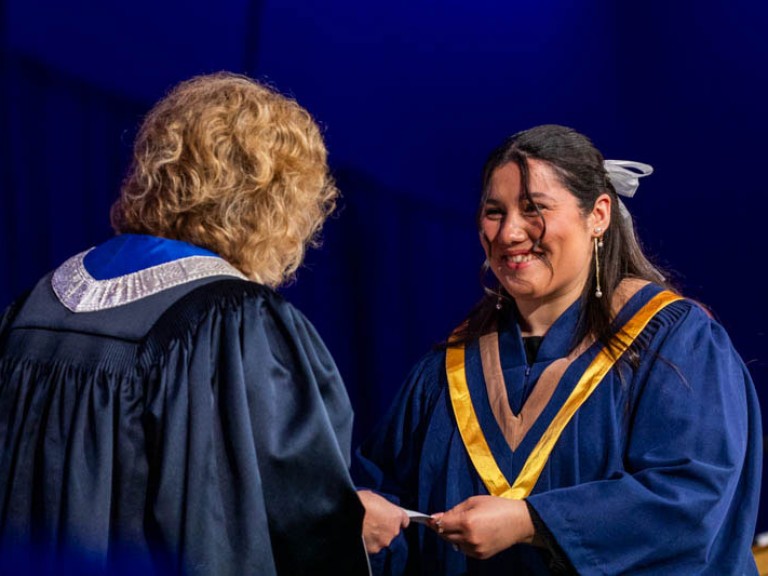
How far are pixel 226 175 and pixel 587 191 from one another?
0.93 meters

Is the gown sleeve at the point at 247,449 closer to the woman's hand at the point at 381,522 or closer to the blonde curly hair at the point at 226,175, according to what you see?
the blonde curly hair at the point at 226,175

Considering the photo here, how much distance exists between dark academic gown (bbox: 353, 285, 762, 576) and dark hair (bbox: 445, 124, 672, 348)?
0.05 m

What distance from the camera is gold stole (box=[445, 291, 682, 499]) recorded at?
6.51ft

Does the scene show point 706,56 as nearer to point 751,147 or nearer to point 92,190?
point 751,147

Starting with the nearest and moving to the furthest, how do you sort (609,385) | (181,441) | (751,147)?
(181,441)
(609,385)
(751,147)

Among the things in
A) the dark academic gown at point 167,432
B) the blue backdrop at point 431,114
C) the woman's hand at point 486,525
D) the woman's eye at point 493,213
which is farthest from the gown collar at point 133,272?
the blue backdrop at point 431,114

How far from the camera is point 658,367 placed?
1.95 metres

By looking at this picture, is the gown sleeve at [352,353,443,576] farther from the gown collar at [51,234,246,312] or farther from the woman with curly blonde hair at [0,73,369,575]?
the gown collar at [51,234,246,312]

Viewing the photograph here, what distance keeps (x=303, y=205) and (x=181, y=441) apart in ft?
1.48

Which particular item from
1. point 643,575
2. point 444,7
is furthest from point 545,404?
point 444,7

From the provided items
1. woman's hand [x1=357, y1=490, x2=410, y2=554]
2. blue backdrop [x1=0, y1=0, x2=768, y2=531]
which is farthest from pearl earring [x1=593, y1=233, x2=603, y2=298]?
blue backdrop [x1=0, y1=0, x2=768, y2=531]

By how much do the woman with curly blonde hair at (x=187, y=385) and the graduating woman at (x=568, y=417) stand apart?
52cm

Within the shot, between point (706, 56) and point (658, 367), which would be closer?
point (658, 367)

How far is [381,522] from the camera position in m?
1.95
